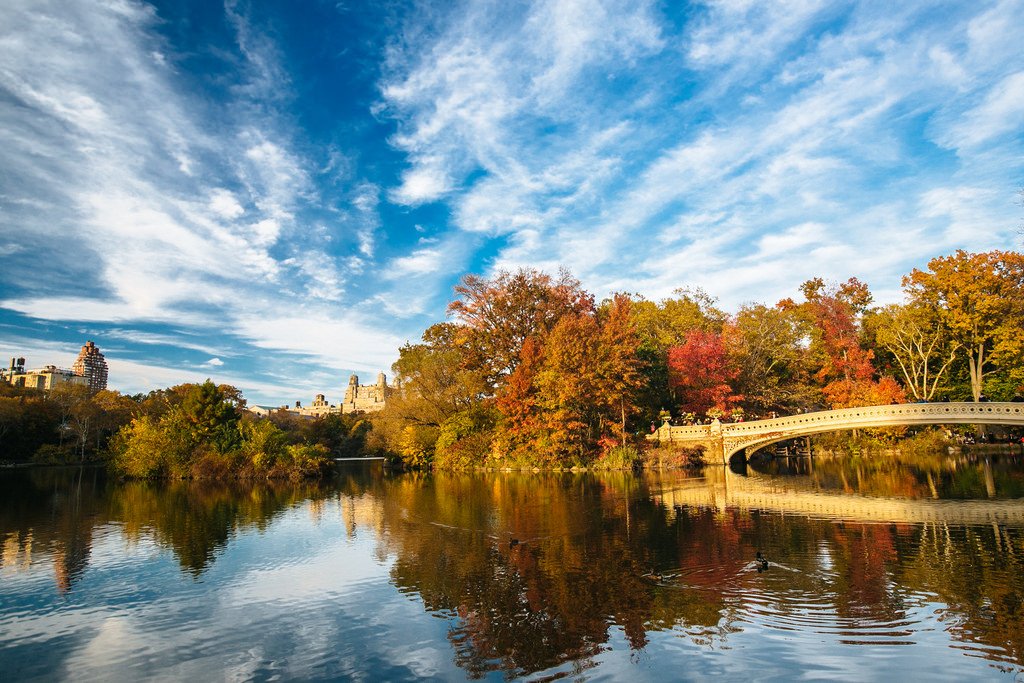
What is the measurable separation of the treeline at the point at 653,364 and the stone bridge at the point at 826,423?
2.30 m

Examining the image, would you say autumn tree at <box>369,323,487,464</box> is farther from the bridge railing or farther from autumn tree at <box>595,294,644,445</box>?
the bridge railing

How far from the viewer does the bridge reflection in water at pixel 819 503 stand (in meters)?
19.4

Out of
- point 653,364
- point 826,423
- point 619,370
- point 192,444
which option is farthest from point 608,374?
point 192,444

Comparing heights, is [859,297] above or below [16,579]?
above

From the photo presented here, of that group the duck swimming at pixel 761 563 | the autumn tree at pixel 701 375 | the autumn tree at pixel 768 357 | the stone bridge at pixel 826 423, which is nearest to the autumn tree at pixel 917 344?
the autumn tree at pixel 768 357

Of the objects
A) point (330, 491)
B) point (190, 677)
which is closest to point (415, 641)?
point (190, 677)

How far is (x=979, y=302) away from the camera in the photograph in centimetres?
4419

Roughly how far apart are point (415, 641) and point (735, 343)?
51975 mm

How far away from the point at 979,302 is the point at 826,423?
19.0m

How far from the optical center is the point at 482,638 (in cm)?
953

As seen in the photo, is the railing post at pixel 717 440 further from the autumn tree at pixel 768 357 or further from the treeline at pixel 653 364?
the autumn tree at pixel 768 357

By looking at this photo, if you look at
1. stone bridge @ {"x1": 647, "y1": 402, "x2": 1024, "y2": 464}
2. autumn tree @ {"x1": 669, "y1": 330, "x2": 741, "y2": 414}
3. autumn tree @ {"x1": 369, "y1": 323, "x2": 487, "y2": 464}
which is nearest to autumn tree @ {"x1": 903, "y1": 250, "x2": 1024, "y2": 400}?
stone bridge @ {"x1": 647, "y1": 402, "x2": 1024, "y2": 464}

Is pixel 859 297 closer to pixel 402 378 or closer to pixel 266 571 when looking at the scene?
pixel 402 378

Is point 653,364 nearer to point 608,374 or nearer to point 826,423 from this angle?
point 608,374
